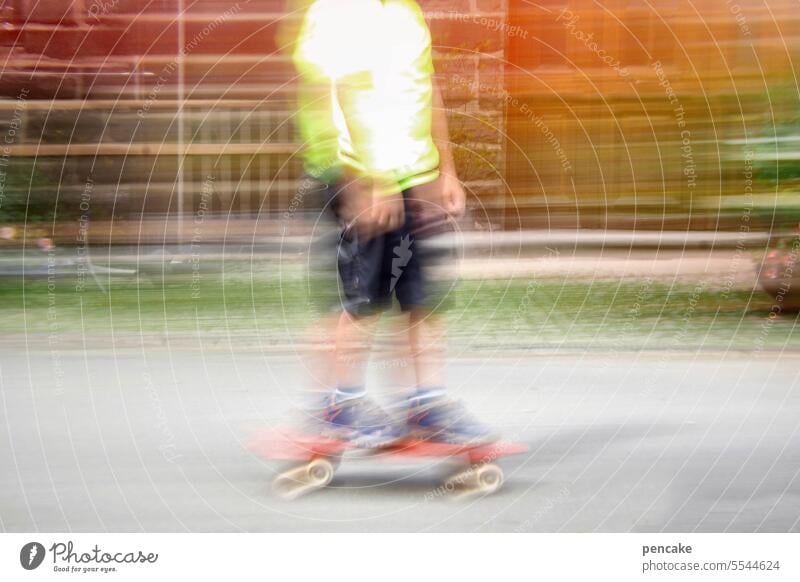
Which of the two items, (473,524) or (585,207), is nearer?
(473,524)

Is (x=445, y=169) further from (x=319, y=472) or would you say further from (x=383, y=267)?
(x=319, y=472)

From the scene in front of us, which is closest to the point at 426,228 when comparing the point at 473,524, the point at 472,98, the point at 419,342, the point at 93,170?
the point at 419,342

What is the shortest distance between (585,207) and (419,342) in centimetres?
153

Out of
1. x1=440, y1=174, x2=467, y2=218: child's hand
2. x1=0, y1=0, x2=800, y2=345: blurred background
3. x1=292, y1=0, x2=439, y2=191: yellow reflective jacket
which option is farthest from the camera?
x1=0, y1=0, x2=800, y2=345: blurred background

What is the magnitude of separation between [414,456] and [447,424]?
0.11 m

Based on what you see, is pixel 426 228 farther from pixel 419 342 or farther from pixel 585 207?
pixel 585 207

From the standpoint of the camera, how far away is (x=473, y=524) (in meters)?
2.36

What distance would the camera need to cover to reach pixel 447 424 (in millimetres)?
2486

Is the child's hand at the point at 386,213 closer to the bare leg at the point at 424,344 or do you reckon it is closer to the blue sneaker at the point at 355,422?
the bare leg at the point at 424,344

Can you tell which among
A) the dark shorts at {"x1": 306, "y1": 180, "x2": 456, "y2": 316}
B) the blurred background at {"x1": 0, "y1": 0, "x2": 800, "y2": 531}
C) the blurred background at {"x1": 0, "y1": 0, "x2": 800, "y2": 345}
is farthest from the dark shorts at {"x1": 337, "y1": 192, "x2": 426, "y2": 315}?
the blurred background at {"x1": 0, "y1": 0, "x2": 800, "y2": 345}

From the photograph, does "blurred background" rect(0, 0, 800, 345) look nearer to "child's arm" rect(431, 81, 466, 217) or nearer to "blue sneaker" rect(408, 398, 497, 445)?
"child's arm" rect(431, 81, 466, 217)

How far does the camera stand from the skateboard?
247 centimetres

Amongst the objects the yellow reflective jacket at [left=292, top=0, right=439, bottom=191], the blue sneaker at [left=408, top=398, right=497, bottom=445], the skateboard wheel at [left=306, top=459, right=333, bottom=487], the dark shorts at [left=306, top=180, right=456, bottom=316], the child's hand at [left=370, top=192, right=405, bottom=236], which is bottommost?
the skateboard wheel at [left=306, top=459, right=333, bottom=487]

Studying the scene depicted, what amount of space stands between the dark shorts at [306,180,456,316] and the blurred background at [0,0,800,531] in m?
0.14
